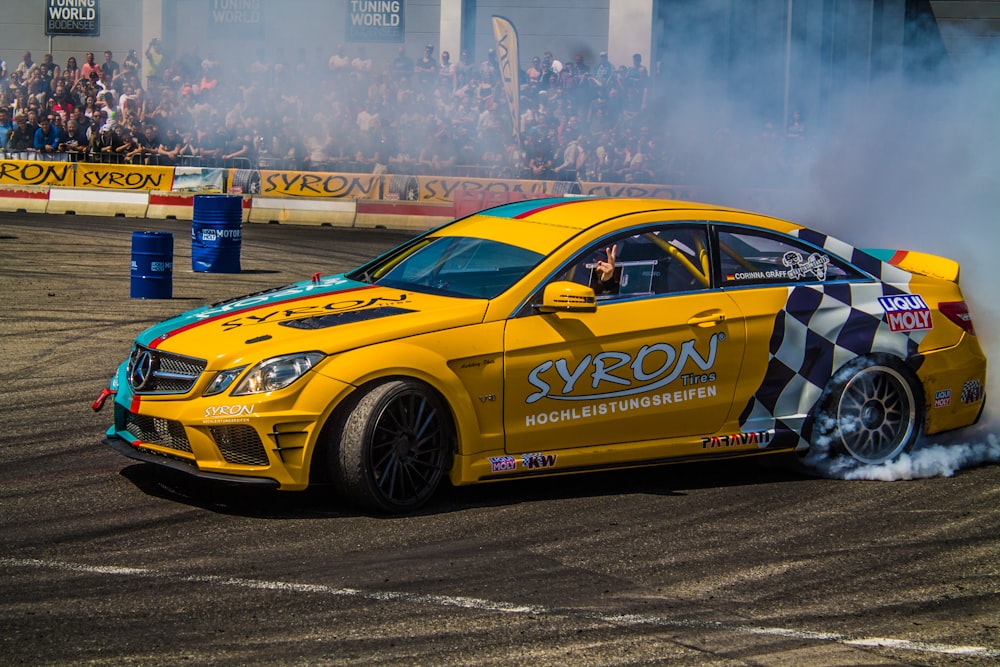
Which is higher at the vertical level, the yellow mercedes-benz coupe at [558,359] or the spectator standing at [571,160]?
the spectator standing at [571,160]

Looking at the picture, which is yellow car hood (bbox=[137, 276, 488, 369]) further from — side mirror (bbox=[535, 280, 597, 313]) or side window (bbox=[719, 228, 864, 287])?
side window (bbox=[719, 228, 864, 287])

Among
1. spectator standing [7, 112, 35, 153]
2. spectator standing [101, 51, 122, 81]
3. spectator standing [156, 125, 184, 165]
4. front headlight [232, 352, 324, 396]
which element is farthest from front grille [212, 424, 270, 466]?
spectator standing [101, 51, 122, 81]

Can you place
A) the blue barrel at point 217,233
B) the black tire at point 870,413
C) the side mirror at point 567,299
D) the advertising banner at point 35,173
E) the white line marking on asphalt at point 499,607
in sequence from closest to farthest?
the white line marking on asphalt at point 499,607
the side mirror at point 567,299
the black tire at point 870,413
the blue barrel at point 217,233
the advertising banner at point 35,173

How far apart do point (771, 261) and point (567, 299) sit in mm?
1420

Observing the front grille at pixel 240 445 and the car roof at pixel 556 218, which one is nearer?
the front grille at pixel 240 445

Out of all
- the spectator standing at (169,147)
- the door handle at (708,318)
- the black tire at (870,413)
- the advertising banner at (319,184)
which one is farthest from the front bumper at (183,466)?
the spectator standing at (169,147)

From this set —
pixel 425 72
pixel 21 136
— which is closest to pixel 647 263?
pixel 425 72

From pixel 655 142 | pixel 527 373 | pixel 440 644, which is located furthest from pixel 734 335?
pixel 655 142

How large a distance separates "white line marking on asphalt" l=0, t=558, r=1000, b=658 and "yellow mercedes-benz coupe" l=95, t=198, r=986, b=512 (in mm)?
779

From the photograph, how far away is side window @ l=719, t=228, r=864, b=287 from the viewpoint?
266 inches

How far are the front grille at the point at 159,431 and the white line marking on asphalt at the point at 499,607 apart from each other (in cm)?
84

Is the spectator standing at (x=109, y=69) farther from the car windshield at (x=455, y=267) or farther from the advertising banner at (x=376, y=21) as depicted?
the car windshield at (x=455, y=267)

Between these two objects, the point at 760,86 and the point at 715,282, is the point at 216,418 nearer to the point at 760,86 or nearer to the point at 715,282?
the point at 715,282

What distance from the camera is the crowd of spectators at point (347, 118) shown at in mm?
21641
